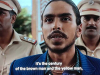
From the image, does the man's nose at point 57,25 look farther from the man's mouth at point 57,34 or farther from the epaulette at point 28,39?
the epaulette at point 28,39

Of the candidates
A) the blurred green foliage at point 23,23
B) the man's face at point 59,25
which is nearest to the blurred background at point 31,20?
the blurred green foliage at point 23,23

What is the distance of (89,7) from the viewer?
0.99 metres

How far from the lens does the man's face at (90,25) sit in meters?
0.96

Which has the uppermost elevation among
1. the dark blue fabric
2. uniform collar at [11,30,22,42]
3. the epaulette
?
uniform collar at [11,30,22,42]

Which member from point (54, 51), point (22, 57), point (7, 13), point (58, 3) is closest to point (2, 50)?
point (22, 57)

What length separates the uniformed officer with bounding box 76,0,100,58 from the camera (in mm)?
963

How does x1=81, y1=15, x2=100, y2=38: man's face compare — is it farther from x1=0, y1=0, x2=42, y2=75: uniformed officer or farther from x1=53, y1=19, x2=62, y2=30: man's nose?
x1=0, y1=0, x2=42, y2=75: uniformed officer

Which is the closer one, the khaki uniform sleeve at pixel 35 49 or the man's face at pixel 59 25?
the man's face at pixel 59 25

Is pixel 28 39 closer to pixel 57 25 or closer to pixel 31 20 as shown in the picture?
pixel 31 20

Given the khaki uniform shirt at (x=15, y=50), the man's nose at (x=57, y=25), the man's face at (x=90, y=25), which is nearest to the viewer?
the man's nose at (x=57, y=25)

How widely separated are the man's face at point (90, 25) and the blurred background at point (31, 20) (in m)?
0.27

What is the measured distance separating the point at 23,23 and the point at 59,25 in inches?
15.2

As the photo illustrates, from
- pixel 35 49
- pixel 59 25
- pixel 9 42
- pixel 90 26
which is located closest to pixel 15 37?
pixel 9 42

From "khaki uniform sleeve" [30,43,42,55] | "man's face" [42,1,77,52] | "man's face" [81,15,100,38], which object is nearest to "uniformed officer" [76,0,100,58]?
"man's face" [81,15,100,38]
